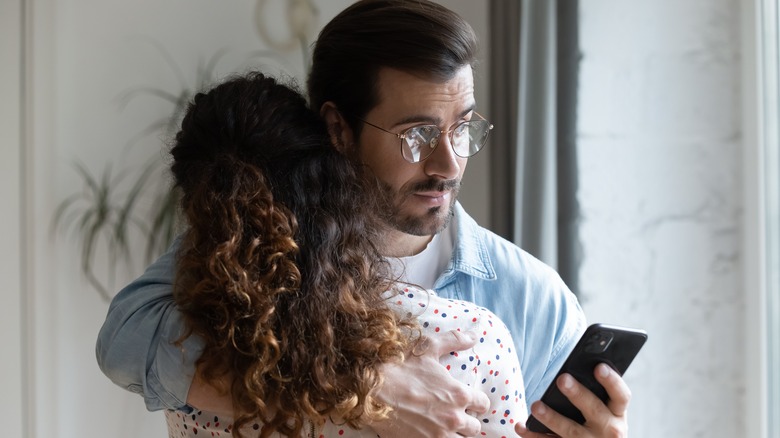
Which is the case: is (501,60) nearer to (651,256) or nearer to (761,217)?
(651,256)

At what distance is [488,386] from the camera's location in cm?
110

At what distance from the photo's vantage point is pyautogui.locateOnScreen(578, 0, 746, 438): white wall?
2.11 metres

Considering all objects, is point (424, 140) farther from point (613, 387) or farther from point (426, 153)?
point (613, 387)

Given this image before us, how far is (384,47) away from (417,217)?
0.32 meters

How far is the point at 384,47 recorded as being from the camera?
1556mm

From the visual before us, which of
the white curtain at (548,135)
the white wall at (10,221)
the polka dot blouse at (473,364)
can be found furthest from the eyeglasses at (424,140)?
the white wall at (10,221)

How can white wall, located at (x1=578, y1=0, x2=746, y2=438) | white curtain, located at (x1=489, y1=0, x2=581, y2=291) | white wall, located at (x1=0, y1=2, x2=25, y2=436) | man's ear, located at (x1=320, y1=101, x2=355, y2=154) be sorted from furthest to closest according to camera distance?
white wall, located at (x1=0, y1=2, x2=25, y2=436) < white curtain, located at (x1=489, y1=0, x2=581, y2=291) < white wall, located at (x1=578, y1=0, x2=746, y2=438) < man's ear, located at (x1=320, y1=101, x2=355, y2=154)

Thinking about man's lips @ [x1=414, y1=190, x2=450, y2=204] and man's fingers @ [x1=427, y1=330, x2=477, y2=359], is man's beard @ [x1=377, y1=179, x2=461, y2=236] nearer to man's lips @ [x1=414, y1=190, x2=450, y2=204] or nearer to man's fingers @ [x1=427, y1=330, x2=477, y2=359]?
man's lips @ [x1=414, y1=190, x2=450, y2=204]

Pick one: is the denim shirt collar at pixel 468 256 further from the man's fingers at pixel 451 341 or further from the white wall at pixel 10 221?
the white wall at pixel 10 221

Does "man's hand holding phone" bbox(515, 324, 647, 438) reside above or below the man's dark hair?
below

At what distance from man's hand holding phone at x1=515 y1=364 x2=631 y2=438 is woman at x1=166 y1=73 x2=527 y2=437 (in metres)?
0.04

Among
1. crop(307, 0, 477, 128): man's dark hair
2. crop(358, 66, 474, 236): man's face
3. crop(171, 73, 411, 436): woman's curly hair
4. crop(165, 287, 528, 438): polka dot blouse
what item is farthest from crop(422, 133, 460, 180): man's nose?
crop(165, 287, 528, 438): polka dot blouse

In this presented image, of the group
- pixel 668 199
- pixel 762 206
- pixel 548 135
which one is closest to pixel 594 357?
pixel 762 206

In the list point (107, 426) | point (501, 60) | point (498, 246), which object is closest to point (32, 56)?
point (107, 426)
